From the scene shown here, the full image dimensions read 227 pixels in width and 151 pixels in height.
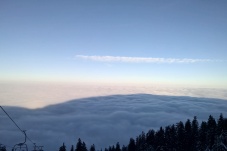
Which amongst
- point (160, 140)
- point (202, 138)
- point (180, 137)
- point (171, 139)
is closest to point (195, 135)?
point (180, 137)

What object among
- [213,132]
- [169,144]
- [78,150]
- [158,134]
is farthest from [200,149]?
[78,150]

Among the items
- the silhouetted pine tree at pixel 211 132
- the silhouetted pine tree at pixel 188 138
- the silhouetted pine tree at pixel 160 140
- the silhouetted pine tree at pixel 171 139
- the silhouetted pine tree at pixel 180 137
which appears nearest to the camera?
the silhouetted pine tree at pixel 211 132

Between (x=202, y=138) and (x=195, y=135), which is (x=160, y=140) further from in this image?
(x=202, y=138)

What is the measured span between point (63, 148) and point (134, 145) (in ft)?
81.9

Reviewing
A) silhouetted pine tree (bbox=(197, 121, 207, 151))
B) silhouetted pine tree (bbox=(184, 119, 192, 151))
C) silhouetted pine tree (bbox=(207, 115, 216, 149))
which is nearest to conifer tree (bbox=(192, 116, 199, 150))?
silhouetted pine tree (bbox=(184, 119, 192, 151))

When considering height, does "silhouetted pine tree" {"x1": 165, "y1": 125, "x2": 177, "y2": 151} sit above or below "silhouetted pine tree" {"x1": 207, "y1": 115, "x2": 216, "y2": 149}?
below

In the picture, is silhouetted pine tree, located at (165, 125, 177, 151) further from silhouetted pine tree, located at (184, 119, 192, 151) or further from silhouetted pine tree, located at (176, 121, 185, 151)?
silhouetted pine tree, located at (184, 119, 192, 151)

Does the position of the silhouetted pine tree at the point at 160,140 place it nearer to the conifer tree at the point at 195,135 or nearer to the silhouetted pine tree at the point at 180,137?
the silhouetted pine tree at the point at 180,137

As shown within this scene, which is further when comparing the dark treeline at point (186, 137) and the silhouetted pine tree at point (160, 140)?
the silhouetted pine tree at point (160, 140)

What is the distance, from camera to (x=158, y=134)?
227 ft

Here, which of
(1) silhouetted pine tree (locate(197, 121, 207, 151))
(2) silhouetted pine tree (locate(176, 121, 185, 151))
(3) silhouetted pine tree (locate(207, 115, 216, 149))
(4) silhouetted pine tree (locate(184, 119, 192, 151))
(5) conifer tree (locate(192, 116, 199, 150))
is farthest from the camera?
(2) silhouetted pine tree (locate(176, 121, 185, 151))

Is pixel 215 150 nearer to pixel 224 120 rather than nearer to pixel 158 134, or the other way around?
pixel 224 120

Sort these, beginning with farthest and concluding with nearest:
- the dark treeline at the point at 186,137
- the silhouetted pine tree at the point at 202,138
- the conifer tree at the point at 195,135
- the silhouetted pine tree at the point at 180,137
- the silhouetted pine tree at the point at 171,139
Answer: the silhouetted pine tree at the point at 171,139 < the silhouetted pine tree at the point at 180,137 < the conifer tree at the point at 195,135 < the dark treeline at the point at 186,137 < the silhouetted pine tree at the point at 202,138

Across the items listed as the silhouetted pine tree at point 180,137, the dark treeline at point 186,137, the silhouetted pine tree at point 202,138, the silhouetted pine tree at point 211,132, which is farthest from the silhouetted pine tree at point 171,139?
the silhouetted pine tree at point 211,132
